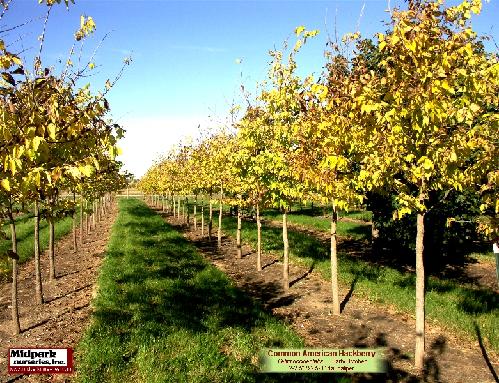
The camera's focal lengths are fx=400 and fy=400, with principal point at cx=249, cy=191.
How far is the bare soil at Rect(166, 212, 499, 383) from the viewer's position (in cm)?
793

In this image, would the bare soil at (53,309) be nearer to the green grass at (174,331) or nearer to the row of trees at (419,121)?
the green grass at (174,331)

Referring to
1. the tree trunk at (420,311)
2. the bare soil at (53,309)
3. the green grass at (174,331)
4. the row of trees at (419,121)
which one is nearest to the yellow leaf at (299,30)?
the row of trees at (419,121)

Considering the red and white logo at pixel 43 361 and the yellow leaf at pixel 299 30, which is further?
the yellow leaf at pixel 299 30

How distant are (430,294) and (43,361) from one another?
34.2 ft

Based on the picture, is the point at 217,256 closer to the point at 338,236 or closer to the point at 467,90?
the point at 338,236

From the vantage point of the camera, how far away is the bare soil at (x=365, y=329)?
Answer: 26.0ft

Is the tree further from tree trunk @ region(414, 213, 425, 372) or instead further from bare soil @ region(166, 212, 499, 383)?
bare soil @ region(166, 212, 499, 383)

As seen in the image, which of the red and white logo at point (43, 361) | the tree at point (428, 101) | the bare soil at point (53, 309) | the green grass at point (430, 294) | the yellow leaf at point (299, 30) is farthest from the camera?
the yellow leaf at point (299, 30)

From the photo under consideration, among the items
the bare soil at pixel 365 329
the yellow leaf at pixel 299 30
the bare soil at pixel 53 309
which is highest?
the yellow leaf at pixel 299 30

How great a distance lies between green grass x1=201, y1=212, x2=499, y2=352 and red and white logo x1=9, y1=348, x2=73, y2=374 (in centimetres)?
852

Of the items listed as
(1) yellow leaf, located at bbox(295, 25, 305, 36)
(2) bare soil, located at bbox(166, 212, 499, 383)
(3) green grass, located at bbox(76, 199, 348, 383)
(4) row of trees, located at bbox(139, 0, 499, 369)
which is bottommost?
(2) bare soil, located at bbox(166, 212, 499, 383)

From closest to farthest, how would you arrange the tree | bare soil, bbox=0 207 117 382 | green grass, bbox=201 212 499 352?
the tree
bare soil, bbox=0 207 117 382
green grass, bbox=201 212 499 352

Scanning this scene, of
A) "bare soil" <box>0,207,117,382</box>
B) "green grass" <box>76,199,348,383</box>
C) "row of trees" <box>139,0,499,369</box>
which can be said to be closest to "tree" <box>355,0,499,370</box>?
"row of trees" <box>139,0,499,369</box>

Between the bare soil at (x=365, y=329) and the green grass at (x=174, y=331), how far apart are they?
106cm
